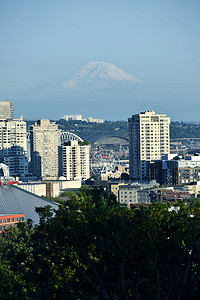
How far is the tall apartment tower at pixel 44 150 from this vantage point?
155 meters

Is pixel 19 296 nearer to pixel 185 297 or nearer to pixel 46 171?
pixel 185 297

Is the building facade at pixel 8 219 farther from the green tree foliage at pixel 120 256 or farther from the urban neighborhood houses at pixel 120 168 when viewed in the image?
the green tree foliage at pixel 120 256

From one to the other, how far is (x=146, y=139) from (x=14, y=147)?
29.2 meters

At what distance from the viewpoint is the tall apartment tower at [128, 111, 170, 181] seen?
127m

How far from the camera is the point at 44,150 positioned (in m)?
160

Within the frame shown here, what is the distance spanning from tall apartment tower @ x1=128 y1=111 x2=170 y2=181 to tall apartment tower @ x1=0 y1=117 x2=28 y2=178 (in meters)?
22.6

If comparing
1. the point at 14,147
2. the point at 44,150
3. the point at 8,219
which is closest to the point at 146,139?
the point at 14,147

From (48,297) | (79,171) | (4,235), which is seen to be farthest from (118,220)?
(79,171)

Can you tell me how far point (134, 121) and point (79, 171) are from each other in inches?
678

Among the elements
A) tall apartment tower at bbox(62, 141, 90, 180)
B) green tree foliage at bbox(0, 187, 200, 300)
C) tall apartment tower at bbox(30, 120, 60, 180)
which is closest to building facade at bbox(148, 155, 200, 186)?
tall apartment tower at bbox(62, 141, 90, 180)

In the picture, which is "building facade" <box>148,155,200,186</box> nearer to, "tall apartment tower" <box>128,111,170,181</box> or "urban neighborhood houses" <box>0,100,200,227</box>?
"urban neighborhood houses" <box>0,100,200,227</box>

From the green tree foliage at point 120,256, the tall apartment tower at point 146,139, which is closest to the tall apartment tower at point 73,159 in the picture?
the tall apartment tower at point 146,139

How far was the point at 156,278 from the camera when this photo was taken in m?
26.2

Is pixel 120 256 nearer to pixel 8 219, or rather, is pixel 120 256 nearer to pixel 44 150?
pixel 8 219
